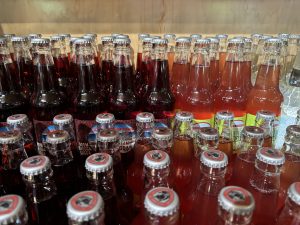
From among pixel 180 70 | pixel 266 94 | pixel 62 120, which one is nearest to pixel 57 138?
pixel 62 120

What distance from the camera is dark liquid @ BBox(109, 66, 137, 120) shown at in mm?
818

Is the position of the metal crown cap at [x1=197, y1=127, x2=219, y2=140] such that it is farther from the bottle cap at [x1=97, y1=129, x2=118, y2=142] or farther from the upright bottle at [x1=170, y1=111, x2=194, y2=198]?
the bottle cap at [x1=97, y1=129, x2=118, y2=142]

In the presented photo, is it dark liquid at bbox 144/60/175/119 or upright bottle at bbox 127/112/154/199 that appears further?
dark liquid at bbox 144/60/175/119

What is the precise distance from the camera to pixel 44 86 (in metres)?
0.79

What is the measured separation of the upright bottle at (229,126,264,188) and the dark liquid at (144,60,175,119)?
0.24 m

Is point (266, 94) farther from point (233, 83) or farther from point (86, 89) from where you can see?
point (86, 89)

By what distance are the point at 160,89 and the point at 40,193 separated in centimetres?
45

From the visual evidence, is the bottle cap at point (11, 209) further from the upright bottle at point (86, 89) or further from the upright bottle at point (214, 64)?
the upright bottle at point (214, 64)

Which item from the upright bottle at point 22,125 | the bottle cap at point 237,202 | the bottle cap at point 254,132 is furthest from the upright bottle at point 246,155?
the upright bottle at point 22,125

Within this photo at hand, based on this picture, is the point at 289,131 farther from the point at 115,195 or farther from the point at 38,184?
the point at 38,184

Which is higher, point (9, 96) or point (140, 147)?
point (9, 96)

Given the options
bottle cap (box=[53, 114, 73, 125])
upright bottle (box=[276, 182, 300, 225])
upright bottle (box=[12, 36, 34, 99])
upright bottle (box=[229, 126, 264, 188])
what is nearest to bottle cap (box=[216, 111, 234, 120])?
upright bottle (box=[229, 126, 264, 188])

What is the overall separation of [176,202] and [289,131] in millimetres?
402

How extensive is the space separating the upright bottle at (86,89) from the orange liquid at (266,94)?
0.50 metres
